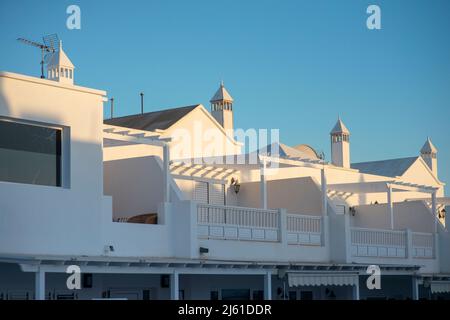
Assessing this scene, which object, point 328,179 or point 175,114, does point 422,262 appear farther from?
point 175,114

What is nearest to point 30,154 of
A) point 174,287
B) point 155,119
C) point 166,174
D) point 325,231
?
point 166,174

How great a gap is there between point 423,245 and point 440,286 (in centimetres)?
212

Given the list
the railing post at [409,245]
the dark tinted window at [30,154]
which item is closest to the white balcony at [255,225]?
the dark tinted window at [30,154]

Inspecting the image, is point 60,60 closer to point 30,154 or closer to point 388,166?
point 30,154

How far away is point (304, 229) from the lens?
84.1 ft

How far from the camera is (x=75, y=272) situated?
18.3 metres

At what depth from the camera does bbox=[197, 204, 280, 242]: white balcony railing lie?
882 inches

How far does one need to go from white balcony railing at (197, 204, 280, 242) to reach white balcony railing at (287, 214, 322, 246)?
70 cm
